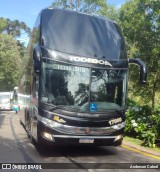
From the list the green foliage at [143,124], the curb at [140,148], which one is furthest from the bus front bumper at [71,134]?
the green foliage at [143,124]

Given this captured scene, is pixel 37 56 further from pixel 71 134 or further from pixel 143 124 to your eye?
pixel 143 124

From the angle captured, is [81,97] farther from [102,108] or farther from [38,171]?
[38,171]

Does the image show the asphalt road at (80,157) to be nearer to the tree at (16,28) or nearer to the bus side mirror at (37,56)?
the bus side mirror at (37,56)

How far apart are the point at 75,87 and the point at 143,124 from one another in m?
4.23

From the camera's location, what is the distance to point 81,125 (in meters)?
9.19

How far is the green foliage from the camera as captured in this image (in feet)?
38.1

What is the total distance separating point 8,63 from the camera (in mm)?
52969

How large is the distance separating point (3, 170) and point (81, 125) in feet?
7.54

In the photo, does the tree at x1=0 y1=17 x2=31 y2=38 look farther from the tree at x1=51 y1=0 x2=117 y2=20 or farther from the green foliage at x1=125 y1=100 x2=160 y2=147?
the green foliage at x1=125 y1=100 x2=160 y2=147

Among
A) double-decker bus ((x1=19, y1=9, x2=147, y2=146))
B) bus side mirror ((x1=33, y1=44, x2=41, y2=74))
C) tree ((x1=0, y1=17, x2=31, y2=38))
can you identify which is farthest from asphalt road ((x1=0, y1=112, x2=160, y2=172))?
tree ((x1=0, y1=17, x2=31, y2=38))

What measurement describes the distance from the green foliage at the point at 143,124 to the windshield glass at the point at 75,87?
2.63 meters

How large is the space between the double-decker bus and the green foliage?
7.03ft

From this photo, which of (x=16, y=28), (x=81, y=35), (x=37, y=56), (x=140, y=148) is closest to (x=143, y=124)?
(x=140, y=148)

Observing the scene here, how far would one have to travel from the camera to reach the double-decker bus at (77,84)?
9.14 meters
